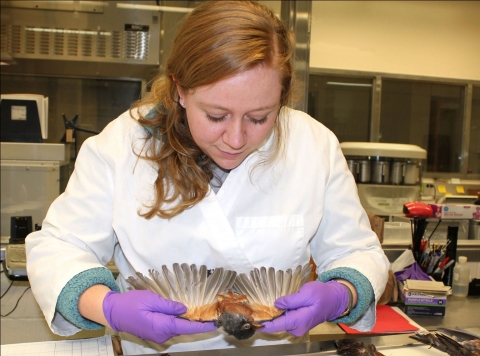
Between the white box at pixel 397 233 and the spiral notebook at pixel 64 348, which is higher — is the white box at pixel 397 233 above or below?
above

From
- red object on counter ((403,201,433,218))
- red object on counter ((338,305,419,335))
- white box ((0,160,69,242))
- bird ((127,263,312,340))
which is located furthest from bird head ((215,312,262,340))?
white box ((0,160,69,242))

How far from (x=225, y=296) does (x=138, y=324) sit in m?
0.19

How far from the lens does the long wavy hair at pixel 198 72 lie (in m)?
0.93

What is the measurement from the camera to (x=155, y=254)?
1140 millimetres

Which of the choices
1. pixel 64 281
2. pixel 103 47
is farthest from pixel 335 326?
pixel 103 47

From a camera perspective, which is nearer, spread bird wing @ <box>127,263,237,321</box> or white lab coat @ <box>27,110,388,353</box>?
spread bird wing @ <box>127,263,237,321</box>

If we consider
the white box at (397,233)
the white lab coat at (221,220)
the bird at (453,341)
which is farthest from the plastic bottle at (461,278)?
the white lab coat at (221,220)

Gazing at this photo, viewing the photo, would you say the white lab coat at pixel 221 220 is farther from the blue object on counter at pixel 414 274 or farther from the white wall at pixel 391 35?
the white wall at pixel 391 35

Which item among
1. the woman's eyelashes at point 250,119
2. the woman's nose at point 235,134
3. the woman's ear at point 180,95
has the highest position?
the woman's ear at point 180,95

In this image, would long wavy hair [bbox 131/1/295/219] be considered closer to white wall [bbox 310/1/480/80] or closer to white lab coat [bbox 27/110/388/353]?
white lab coat [bbox 27/110/388/353]

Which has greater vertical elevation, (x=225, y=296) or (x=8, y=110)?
(x=8, y=110)

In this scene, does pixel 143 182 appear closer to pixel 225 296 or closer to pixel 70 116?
pixel 225 296

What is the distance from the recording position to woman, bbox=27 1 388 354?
3.08 feet

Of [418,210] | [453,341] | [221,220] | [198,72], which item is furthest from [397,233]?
[198,72]
